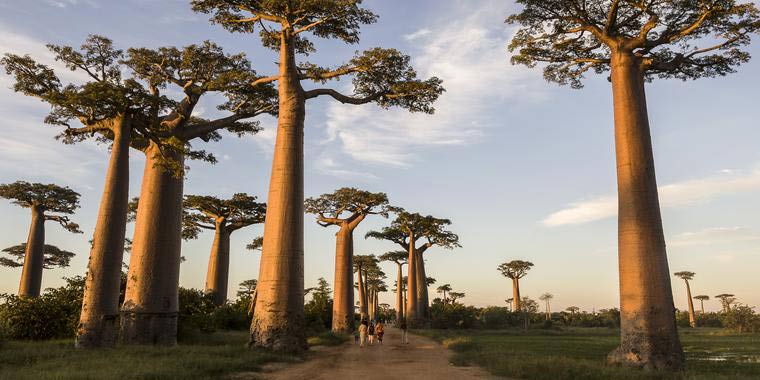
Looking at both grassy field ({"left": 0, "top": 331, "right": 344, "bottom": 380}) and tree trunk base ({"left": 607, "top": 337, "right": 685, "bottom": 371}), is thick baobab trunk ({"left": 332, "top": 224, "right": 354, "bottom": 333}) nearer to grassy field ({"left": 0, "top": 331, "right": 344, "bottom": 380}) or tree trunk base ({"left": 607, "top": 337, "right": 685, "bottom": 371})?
grassy field ({"left": 0, "top": 331, "right": 344, "bottom": 380})

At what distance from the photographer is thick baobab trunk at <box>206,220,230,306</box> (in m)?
33.2

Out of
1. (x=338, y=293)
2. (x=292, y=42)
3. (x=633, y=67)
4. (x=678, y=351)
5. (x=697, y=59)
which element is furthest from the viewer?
(x=338, y=293)

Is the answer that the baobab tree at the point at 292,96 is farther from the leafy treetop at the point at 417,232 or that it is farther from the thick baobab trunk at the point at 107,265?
the leafy treetop at the point at 417,232

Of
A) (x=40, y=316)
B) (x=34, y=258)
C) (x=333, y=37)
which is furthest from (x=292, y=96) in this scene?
(x=34, y=258)

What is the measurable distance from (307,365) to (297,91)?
30.8 ft

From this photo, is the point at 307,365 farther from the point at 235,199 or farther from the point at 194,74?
the point at 235,199

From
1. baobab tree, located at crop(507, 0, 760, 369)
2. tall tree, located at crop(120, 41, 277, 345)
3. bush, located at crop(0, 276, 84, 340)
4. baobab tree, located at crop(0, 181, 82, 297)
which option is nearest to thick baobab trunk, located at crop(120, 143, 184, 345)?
tall tree, located at crop(120, 41, 277, 345)

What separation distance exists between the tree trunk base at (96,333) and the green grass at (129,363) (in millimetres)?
421

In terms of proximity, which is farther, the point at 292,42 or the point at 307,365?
the point at 292,42

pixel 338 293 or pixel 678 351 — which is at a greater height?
pixel 338 293

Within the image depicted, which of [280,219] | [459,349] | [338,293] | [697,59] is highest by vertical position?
[697,59]

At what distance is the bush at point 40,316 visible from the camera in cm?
1656

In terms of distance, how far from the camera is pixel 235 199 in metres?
32.1

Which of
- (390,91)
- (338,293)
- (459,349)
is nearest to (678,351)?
(459,349)
